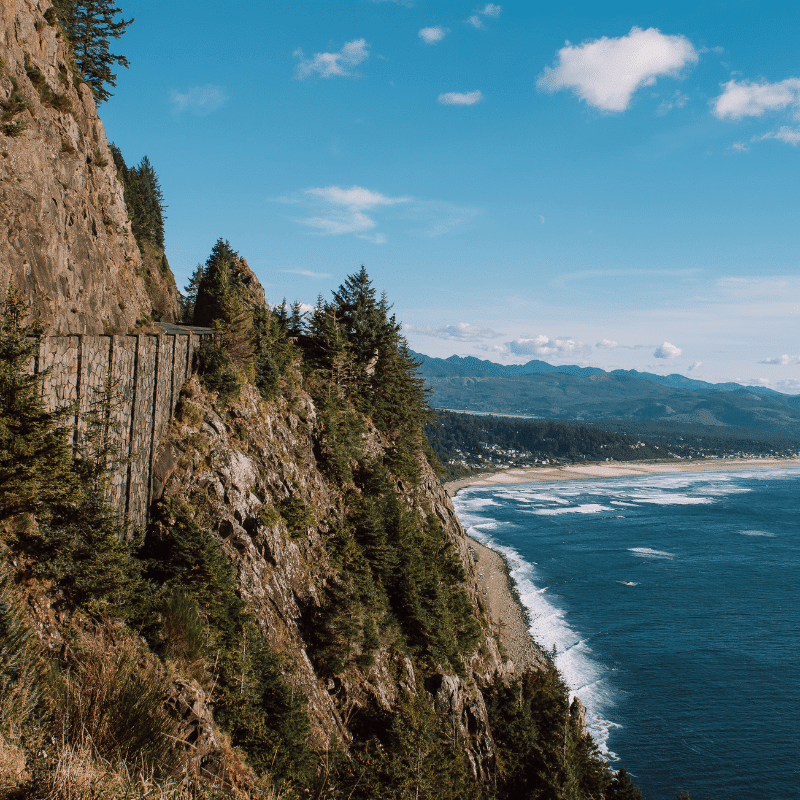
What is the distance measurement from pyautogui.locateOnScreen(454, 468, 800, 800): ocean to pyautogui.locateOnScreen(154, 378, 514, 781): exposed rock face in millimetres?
22825

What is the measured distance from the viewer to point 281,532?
22562mm

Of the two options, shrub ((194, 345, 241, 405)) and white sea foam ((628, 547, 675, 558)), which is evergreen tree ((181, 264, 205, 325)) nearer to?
shrub ((194, 345, 241, 405))

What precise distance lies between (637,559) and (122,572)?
88228 mm

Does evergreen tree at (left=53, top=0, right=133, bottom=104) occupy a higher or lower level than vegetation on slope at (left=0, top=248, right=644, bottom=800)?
higher

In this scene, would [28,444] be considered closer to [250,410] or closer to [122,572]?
[122,572]

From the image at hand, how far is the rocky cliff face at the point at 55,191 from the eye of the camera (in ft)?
51.5

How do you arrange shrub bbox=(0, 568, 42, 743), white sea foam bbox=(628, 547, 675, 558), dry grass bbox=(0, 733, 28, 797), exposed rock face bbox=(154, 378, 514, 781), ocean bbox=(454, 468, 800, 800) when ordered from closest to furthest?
1. dry grass bbox=(0, 733, 28, 797)
2. shrub bbox=(0, 568, 42, 743)
3. exposed rock face bbox=(154, 378, 514, 781)
4. ocean bbox=(454, 468, 800, 800)
5. white sea foam bbox=(628, 547, 675, 558)

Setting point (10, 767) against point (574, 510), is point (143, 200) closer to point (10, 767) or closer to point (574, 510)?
point (10, 767)

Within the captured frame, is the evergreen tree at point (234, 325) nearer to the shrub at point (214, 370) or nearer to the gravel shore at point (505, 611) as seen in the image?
the shrub at point (214, 370)

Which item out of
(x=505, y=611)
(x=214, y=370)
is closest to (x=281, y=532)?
(x=214, y=370)

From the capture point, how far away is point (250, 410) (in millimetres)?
24312

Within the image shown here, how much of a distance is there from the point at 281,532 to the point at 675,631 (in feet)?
185

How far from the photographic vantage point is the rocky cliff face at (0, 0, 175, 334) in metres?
15.7

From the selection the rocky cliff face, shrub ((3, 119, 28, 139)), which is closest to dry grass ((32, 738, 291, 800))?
the rocky cliff face
